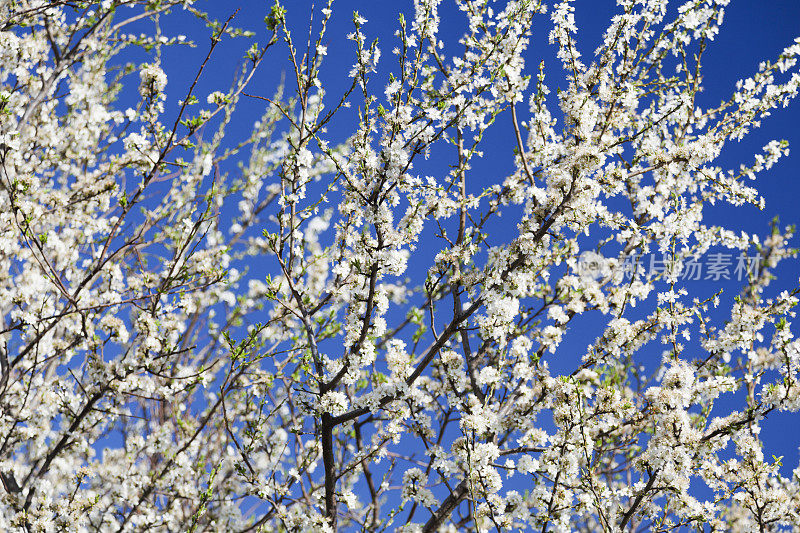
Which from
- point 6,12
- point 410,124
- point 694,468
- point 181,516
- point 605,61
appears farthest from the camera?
point 181,516

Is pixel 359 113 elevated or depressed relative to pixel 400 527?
elevated

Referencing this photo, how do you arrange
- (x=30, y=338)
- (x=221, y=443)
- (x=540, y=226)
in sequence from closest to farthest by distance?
(x=540, y=226) < (x=30, y=338) < (x=221, y=443)

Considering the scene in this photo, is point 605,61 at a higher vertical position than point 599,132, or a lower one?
higher

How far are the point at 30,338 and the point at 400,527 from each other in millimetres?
4039

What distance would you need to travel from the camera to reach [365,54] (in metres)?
3.76

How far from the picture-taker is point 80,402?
18.5 feet

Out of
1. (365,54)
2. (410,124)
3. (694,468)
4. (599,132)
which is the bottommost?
(694,468)

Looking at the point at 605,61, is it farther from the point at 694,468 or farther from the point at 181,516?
the point at 181,516

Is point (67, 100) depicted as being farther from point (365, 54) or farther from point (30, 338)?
point (365, 54)

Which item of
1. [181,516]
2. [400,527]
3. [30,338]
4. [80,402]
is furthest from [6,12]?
[400,527]

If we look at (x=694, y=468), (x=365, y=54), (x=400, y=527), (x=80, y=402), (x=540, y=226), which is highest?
(x=365, y=54)

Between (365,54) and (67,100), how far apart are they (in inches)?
171

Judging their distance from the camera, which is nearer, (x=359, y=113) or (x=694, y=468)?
(x=359, y=113)

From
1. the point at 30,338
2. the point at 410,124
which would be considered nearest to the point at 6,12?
the point at 30,338
